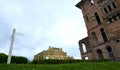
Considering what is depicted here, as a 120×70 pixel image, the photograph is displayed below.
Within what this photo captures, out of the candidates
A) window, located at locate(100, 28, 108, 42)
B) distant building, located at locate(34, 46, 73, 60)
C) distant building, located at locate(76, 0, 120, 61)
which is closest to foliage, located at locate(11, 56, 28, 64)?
distant building, located at locate(76, 0, 120, 61)

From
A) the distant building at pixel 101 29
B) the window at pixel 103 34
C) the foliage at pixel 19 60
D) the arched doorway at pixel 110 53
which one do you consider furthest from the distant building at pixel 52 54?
the foliage at pixel 19 60

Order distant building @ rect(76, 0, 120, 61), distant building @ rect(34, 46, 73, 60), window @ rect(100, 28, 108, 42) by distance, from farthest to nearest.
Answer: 1. distant building @ rect(34, 46, 73, 60)
2. window @ rect(100, 28, 108, 42)
3. distant building @ rect(76, 0, 120, 61)

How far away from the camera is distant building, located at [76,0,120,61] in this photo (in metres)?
29.0

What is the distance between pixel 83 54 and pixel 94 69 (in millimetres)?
24660

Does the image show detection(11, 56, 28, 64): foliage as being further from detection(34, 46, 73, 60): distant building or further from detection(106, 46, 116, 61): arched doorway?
detection(34, 46, 73, 60): distant building

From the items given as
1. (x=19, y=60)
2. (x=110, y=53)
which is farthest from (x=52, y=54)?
(x=19, y=60)

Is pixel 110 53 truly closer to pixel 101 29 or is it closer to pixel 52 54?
pixel 101 29

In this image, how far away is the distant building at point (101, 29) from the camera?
2902 centimetres

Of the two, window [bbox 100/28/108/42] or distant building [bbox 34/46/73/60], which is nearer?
window [bbox 100/28/108/42]

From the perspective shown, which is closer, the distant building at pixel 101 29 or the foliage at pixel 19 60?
the foliage at pixel 19 60

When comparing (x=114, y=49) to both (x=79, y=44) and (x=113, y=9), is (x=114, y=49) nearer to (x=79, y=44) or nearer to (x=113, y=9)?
(x=113, y=9)

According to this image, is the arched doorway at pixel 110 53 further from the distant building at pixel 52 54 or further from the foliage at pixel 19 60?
the distant building at pixel 52 54

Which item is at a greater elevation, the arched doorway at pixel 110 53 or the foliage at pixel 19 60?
the arched doorway at pixel 110 53

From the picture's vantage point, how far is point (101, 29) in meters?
33.0
